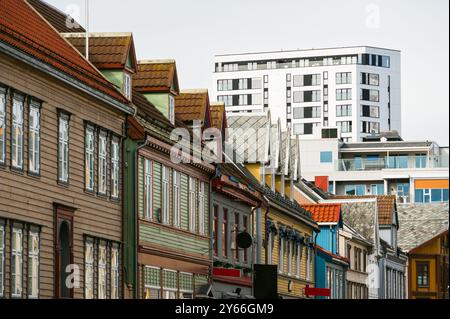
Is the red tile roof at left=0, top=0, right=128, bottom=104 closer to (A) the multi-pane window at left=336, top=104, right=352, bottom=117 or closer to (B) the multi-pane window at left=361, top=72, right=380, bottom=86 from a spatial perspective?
(A) the multi-pane window at left=336, top=104, right=352, bottom=117

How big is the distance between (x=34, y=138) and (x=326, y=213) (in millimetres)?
49465

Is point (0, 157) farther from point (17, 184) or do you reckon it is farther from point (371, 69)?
point (371, 69)

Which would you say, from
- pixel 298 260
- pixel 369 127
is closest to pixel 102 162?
pixel 298 260

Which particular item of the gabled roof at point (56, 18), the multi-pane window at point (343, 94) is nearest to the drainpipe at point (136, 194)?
the gabled roof at point (56, 18)

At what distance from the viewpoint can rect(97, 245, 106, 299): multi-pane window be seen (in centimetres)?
4150

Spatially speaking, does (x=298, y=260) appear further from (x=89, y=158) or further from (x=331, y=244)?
(x=89, y=158)

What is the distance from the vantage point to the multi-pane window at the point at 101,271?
136ft

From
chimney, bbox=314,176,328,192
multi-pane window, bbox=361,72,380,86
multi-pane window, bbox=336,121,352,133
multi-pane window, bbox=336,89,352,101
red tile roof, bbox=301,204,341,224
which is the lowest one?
red tile roof, bbox=301,204,341,224

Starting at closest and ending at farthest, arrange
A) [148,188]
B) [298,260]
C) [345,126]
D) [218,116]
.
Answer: [148,188], [218,116], [298,260], [345,126]

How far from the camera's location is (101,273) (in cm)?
4166

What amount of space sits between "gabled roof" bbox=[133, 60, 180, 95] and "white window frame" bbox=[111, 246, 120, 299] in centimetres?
930

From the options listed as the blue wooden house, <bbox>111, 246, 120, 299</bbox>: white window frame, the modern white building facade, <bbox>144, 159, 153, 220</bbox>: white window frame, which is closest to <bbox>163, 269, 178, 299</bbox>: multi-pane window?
<bbox>144, 159, 153, 220</bbox>: white window frame

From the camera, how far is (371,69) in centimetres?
19412

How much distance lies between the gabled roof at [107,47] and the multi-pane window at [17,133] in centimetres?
998
